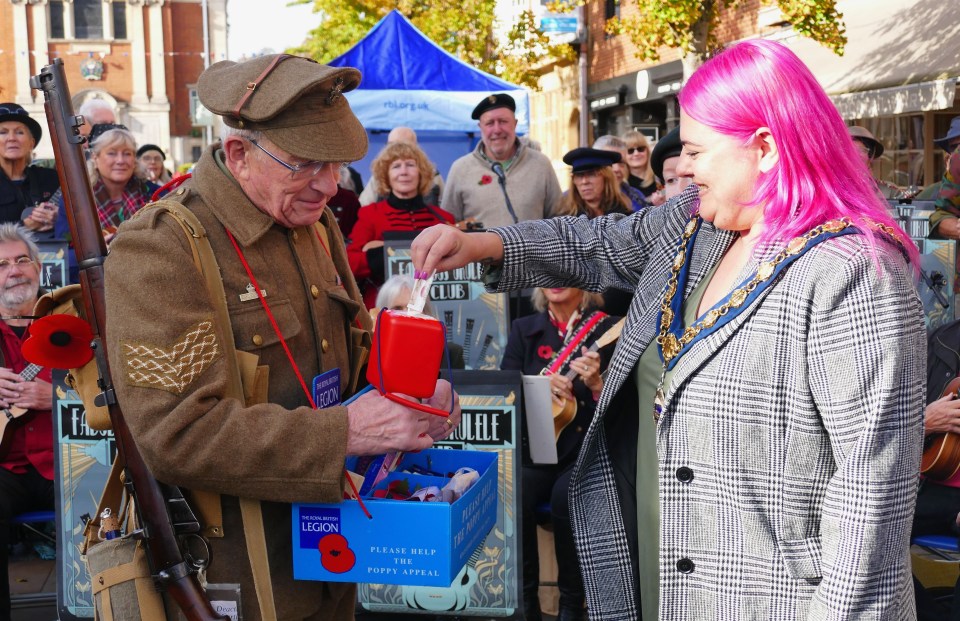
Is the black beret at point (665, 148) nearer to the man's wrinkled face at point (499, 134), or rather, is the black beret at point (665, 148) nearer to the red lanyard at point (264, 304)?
the red lanyard at point (264, 304)

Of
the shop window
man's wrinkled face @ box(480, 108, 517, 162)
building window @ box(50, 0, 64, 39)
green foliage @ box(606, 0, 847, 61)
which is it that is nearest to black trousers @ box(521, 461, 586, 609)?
man's wrinkled face @ box(480, 108, 517, 162)

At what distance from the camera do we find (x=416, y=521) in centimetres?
199

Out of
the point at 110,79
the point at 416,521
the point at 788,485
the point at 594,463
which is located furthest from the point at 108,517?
the point at 110,79

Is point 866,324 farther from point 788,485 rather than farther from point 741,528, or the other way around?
point 741,528

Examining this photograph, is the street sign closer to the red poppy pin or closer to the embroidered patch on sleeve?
the red poppy pin

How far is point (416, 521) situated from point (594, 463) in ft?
1.80

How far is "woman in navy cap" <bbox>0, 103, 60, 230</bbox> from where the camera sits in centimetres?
681

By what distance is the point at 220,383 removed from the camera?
1974 millimetres

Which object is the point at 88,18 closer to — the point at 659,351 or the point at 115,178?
the point at 115,178

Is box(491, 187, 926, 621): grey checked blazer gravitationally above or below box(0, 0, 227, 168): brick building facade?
below

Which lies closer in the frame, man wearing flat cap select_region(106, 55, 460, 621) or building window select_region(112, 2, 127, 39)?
man wearing flat cap select_region(106, 55, 460, 621)

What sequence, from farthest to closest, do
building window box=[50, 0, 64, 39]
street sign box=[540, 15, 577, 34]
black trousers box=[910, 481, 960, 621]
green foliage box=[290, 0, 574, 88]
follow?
1. building window box=[50, 0, 64, 39]
2. green foliage box=[290, 0, 574, 88]
3. street sign box=[540, 15, 577, 34]
4. black trousers box=[910, 481, 960, 621]

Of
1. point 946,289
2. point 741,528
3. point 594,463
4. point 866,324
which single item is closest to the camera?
point 866,324

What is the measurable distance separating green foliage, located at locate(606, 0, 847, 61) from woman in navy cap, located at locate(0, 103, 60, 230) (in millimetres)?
6800
